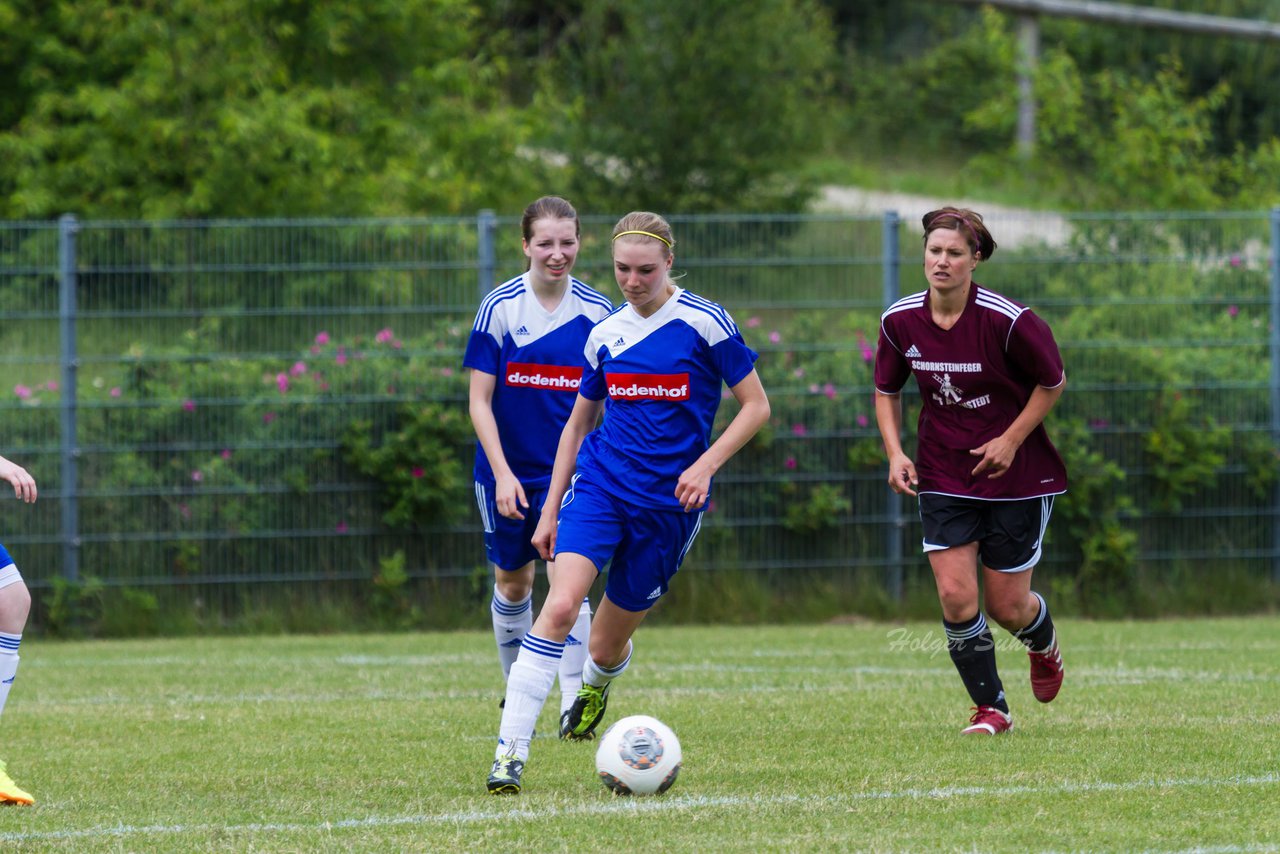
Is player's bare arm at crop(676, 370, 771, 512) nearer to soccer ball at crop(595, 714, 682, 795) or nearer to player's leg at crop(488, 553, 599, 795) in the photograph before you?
player's leg at crop(488, 553, 599, 795)

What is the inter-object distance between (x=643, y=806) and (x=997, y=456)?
212cm

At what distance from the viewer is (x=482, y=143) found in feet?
67.6

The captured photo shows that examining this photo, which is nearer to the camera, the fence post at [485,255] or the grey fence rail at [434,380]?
the grey fence rail at [434,380]

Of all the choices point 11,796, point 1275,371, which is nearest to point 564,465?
point 11,796

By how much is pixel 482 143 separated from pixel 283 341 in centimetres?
879

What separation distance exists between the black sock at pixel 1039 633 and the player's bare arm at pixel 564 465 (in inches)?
79.1

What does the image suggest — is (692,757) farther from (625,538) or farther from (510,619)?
(510,619)

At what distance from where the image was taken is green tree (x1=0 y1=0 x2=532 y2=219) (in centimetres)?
1734

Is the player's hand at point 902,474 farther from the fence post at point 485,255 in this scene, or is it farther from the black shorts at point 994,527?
the fence post at point 485,255

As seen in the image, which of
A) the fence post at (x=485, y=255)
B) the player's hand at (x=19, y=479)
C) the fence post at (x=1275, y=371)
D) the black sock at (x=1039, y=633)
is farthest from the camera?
the fence post at (x=1275, y=371)

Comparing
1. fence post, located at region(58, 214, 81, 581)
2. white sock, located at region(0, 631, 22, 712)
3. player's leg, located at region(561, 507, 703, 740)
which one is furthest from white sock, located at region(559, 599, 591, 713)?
fence post, located at region(58, 214, 81, 581)

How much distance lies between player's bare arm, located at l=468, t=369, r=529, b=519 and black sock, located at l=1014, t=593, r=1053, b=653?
208cm

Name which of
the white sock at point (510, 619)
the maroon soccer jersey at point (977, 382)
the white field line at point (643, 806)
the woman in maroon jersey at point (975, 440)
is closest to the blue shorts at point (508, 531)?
the white sock at point (510, 619)

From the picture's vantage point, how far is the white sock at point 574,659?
7.13 meters
